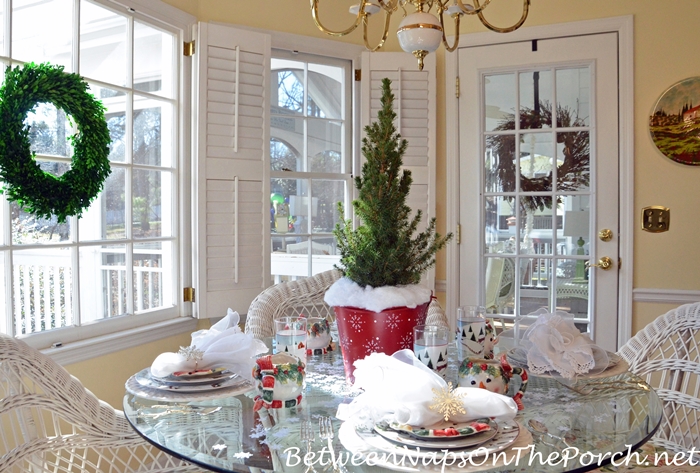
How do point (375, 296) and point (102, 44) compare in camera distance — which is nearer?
point (375, 296)

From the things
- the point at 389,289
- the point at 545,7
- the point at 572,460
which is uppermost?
the point at 545,7

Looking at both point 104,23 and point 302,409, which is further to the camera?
point 104,23

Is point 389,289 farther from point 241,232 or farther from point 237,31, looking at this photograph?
point 237,31

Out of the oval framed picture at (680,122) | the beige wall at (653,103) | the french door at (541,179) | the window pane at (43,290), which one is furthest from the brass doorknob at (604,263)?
the window pane at (43,290)

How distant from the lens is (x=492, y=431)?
1.05 metres

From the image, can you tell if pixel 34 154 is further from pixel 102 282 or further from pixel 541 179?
pixel 541 179

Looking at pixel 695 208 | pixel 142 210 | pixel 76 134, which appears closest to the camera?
pixel 76 134

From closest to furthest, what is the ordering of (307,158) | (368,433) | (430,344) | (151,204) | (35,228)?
(368,433) < (430,344) < (35,228) < (151,204) < (307,158)

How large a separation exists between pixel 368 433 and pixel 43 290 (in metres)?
1.88

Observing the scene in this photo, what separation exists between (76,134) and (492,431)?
1979 mm

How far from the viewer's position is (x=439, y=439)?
39.9 inches

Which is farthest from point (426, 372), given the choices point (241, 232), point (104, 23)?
point (104, 23)

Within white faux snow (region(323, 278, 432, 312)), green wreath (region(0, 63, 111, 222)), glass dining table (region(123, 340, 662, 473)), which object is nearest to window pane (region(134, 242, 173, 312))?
green wreath (region(0, 63, 111, 222))

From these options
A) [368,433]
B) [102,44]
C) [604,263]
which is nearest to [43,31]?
[102,44]
